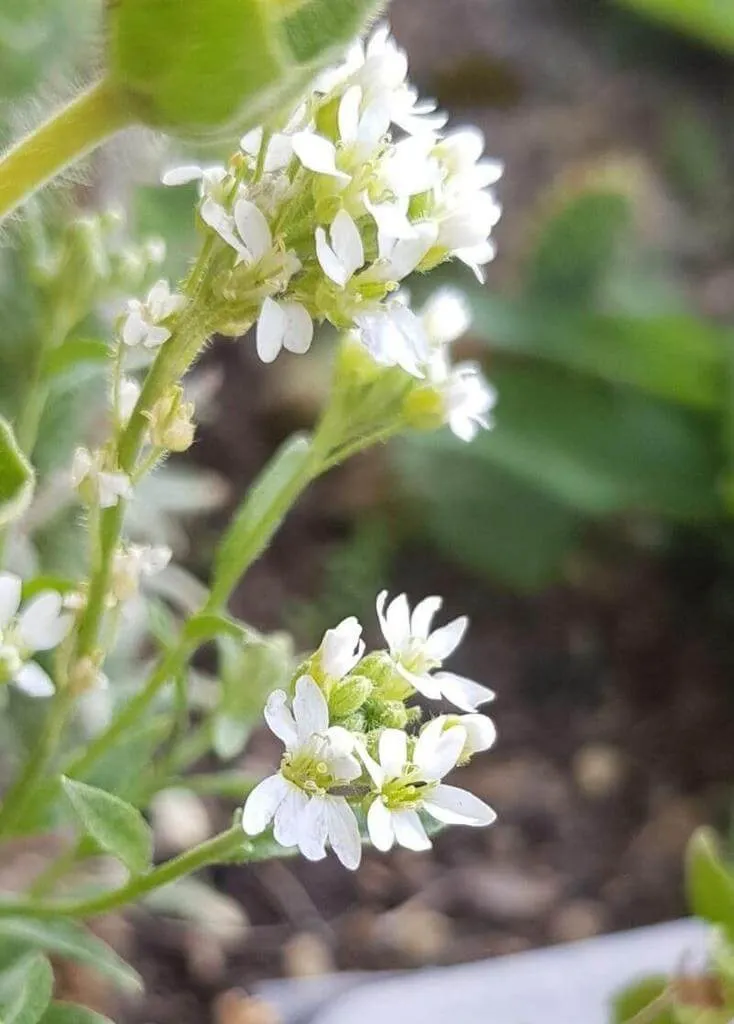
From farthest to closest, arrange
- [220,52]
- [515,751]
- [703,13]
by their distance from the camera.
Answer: [703,13] → [515,751] → [220,52]

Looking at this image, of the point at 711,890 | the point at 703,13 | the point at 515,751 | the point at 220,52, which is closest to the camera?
the point at 220,52

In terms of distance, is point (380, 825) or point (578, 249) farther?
point (578, 249)

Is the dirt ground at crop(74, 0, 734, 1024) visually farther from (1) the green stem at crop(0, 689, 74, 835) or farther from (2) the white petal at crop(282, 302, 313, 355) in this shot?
(2) the white petal at crop(282, 302, 313, 355)

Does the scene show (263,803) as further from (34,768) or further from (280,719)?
(34,768)

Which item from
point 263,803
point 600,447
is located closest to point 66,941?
point 263,803

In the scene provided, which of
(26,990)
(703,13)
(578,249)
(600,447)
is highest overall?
(703,13)

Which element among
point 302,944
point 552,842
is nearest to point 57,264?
point 302,944

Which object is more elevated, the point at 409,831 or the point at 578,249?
the point at 578,249
